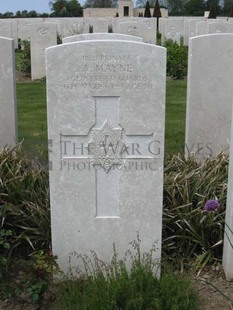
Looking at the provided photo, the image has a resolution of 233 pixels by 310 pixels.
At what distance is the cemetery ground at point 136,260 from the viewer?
9.28 feet

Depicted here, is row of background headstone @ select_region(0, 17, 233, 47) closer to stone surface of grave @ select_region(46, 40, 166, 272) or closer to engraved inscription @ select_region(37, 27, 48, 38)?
engraved inscription @ select_region(37, 27, 48, 38)

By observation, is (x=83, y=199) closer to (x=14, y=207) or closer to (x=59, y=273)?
(x=59, y=273)

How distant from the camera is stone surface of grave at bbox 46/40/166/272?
305 cm

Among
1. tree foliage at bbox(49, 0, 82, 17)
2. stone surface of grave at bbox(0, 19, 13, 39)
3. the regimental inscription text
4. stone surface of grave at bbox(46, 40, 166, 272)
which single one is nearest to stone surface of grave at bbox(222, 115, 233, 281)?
stone surface of grave at bbox(46, 40, 166, 272)

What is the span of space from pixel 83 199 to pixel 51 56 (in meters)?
0.85

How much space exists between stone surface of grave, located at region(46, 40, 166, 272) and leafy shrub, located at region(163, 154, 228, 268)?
39 cm

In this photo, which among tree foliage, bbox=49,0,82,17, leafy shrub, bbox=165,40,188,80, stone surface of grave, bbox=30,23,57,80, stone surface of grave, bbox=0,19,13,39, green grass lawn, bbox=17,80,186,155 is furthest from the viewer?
tree foliage, bbox=49,0,82,17

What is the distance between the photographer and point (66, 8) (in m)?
60.4

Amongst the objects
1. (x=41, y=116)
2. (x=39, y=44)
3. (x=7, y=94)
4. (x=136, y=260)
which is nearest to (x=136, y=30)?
(x=39, y=44)

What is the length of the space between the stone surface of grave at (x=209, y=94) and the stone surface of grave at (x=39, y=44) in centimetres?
801

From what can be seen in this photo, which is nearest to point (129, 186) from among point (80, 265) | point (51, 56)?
point (80, 265)

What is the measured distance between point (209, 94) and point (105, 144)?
2.12 metres

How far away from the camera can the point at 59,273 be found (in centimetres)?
329

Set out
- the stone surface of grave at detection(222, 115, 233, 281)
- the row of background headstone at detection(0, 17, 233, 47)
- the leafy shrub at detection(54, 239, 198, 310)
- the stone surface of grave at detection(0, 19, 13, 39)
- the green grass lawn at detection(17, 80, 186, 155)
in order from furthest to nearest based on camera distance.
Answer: the stone surface of grave at detection(0, 19, 13, 39), the row of background headstone at detection(0, 17, 233, 47), the green grass lawn at detection(17, 80, 186, 155), the stone surface of grave at detection(222, 115, 233, 281), the leafy shrub at detection(54, 239, 198, 310)
